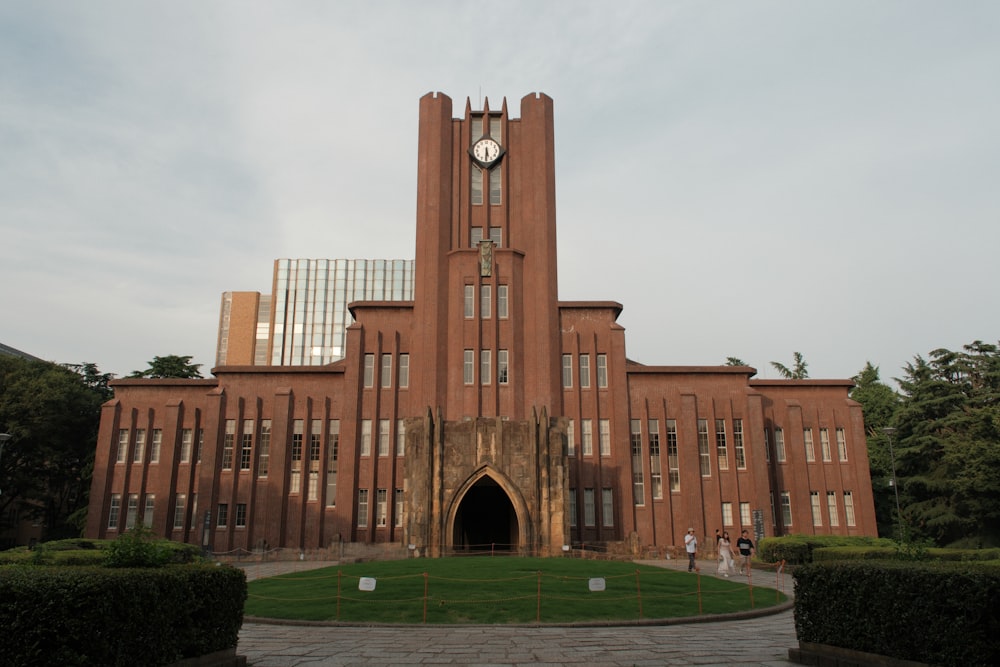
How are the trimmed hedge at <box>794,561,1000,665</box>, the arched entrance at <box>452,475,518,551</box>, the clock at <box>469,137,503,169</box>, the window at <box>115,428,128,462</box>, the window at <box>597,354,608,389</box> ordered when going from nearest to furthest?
the trimmed hedge at <box>794,561,1000,665</box>, the arched entrance at <box>452,475,518,551</box>, the window at <box>115,428,128,462</box>, the window at <box>597,354,608,389</box>, the clock at <box>469,137,503,169</box>

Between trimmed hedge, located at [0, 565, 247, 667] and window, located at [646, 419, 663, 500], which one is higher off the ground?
window, located at [646, 419, 663, 500]

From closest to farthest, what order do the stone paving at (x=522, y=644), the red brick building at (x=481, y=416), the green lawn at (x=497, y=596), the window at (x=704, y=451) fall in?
the stone paving at (x=522, y=644) → the green lawn at (x=497, y=596) → the red brick building at (x=481, y=416) → the window at (x=704, y=451)

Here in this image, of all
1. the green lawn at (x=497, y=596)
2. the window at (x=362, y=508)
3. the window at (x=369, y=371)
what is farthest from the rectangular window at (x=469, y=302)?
the green lawn at (x=497, y=596)

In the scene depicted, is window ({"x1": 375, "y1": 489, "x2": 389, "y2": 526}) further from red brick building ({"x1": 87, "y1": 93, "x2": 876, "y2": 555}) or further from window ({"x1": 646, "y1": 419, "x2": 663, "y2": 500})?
window ({"x1": 646, "y1": 419, "x2": 663, "y2": 500})

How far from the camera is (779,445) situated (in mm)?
43781

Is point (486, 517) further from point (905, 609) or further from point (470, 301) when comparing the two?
point (905, 609)

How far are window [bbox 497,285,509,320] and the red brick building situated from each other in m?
0.08

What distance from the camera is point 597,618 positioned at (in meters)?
17.2

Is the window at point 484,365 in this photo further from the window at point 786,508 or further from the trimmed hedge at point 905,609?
the trimmed hedge at point 905,609

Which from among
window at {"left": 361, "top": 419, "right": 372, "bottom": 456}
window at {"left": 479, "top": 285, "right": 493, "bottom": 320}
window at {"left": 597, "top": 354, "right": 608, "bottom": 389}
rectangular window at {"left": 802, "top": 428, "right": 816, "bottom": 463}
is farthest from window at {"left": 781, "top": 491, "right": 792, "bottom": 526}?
window at {"left": 361, "top": 419, "right": 372, "bottom": 456}

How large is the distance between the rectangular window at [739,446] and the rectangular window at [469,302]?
16.5m

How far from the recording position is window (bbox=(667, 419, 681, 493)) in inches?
1629

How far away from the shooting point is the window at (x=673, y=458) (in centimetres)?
4138

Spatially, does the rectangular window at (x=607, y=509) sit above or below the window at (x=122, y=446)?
below
